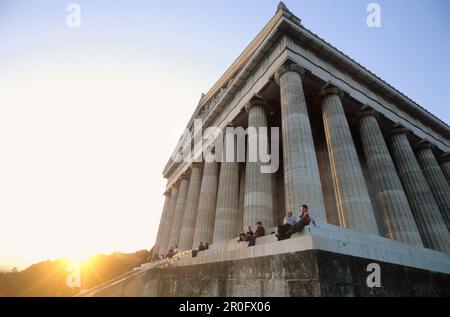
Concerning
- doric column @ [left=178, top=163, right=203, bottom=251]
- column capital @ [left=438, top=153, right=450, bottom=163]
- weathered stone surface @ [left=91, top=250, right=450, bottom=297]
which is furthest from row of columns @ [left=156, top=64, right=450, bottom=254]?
weathered stone surface @ [left=91, top=250, right=450, bottom=297]

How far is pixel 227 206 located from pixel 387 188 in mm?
13604

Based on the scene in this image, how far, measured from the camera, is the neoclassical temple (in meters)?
14.5

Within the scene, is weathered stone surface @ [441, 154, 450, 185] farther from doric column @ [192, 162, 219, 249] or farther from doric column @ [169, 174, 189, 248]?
doric column @ [169, 174, 189, 248]

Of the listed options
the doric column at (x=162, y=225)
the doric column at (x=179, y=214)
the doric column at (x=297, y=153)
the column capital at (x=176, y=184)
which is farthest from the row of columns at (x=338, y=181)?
the column capital at (x=176, y=184)

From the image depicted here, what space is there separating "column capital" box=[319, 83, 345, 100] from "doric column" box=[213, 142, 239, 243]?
33.9 ft

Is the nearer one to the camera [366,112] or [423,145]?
[366,112]

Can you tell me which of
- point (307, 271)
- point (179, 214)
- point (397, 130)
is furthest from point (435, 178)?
point (179, 214)

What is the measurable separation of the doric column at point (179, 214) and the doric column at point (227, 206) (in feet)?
43.1

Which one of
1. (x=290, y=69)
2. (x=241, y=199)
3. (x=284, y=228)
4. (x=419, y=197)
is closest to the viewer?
(x=284, y=228)

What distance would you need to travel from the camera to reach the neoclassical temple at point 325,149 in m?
14.5

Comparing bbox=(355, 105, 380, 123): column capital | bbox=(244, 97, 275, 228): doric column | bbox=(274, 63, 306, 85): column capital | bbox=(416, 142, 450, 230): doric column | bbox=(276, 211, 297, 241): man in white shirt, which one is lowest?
bbox=(276, 211, 297, 241): man in white shirt

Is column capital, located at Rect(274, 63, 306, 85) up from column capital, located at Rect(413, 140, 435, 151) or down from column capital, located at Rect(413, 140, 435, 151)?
down

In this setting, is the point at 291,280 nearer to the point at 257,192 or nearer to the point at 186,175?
the point at 257,192

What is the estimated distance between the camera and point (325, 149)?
23.0 m
